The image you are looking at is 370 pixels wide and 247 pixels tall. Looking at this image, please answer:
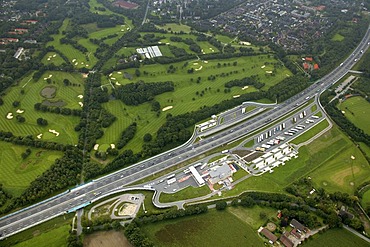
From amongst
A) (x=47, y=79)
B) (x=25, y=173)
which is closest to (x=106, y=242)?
(x=25, y=173)

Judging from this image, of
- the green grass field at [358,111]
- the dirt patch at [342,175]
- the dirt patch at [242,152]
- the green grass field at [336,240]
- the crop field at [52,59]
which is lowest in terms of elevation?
the green grass field at [336,240]

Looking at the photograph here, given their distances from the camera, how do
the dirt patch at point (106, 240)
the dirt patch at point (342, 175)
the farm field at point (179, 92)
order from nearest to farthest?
the dirt patch at point (106, 240) < the dirt patch at point (342, 175) < the farm field at point (179, 92)

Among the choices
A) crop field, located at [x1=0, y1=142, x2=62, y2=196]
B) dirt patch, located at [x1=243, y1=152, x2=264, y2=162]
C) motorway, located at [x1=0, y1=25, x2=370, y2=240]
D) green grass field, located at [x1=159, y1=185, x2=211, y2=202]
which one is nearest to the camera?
motorway, located at [x1=0, y1=25, x2=370, y2=240]

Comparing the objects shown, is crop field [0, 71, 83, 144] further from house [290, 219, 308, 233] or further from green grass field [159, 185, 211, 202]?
house [290, 219, 308, 233]

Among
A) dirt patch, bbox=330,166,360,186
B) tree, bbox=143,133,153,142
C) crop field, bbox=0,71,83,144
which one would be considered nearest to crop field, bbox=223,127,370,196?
dirt patch, bbox=330,166,360,186

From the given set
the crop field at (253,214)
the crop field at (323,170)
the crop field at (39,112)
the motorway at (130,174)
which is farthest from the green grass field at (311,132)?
the crop field at (39,112)

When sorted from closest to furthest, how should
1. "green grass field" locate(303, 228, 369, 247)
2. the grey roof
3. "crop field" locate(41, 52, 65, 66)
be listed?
"green grass field" locate(303, 228, 369, 247) < the grey roof < "crop field" locate(41, 52, 65, 66)

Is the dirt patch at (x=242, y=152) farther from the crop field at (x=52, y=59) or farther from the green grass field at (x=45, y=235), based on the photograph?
the crop field at (x=52, y=59)
